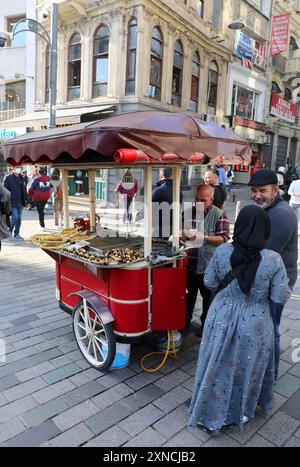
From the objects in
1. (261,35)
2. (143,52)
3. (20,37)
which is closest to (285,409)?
(143,52)

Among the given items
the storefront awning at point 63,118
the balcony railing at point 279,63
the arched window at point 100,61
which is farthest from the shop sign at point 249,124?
the storefront awning at point 63,118

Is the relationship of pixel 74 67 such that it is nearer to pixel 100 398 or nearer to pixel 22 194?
pixel 22 194

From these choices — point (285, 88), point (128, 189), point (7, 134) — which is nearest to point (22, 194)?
point (128, 189)

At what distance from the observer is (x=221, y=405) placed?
97.5 inches

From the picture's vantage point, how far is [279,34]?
70.4 ft

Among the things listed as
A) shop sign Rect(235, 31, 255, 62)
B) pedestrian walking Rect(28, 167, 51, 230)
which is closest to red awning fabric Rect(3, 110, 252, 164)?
pedestrian walking Rect(28, 167, 51, 230)

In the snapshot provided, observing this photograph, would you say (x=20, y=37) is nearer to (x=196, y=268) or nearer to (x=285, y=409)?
(x=196, y=268)

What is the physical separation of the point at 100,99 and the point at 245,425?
14469 mm

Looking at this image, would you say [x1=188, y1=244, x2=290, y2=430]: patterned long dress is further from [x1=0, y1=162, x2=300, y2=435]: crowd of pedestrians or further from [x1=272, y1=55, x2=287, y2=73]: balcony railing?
[x1=272, y1=55, x2=287, y2=73]: balcony railing

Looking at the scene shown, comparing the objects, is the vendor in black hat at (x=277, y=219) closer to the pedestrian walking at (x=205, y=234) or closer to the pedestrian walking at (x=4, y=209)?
the pedestrian walking at (x=205, y=234)

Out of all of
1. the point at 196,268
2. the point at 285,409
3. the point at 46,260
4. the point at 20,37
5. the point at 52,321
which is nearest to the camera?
the point at 285,409

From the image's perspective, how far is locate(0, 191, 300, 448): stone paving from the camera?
254 centimetres

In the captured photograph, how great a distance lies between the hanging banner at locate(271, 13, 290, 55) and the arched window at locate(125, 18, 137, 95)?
11.8 metres

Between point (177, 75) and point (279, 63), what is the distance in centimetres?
1162
